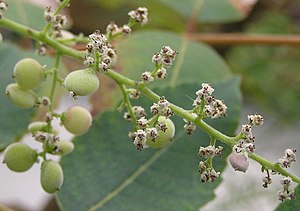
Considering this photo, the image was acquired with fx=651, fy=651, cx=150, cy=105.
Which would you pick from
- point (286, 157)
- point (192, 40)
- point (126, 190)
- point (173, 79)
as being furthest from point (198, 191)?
point (192, 40)

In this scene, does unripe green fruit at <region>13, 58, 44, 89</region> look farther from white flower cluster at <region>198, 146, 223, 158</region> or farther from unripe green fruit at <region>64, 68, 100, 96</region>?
white flower cluster at <region>198, 146, 223, 158</region>

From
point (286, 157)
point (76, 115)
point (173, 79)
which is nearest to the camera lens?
point (286, 157)

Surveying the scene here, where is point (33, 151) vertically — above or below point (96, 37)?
below

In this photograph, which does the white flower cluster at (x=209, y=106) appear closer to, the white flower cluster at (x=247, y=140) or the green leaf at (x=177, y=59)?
the white flower cluster at (x=247, y=140)

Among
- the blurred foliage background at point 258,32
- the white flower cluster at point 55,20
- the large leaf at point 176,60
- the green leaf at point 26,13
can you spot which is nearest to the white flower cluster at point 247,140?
the white flower cluster at point 55,20

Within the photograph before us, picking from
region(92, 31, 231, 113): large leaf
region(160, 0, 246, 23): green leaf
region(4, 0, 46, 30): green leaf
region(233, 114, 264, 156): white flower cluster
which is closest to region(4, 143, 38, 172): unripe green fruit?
region(233, 114, 264, 156): white flower cluster

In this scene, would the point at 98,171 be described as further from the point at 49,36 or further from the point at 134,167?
the point at 49,36
